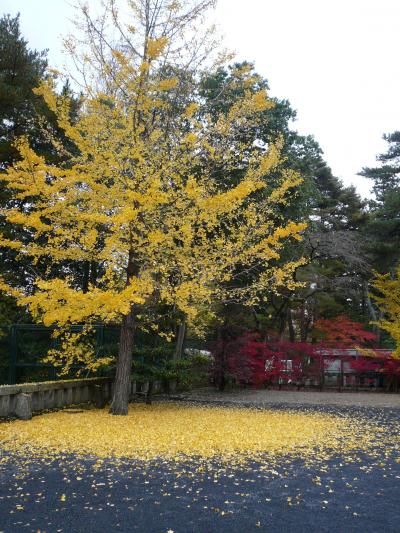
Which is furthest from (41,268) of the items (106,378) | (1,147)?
(106,378)

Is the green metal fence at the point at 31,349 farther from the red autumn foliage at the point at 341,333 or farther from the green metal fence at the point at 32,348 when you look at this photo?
the red autumn foliage at the point at 341,333

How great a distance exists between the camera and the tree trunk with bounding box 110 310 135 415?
933cm

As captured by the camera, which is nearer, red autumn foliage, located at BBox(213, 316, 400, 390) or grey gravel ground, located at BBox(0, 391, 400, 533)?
grey gravel ground, located at BBox(0, 391, 400, 533)

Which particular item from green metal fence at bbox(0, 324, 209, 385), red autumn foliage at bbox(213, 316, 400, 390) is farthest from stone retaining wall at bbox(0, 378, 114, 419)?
red autumn foliage at bbox(213, 316, 400, 390)

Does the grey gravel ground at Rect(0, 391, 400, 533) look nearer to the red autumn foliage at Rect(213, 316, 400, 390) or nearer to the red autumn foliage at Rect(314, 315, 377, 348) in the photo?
the red autumn foliage at Rect(213, 316, 400, 390)

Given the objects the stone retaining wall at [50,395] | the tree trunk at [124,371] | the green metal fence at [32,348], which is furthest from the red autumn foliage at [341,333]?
the tree trunk at [124,371]

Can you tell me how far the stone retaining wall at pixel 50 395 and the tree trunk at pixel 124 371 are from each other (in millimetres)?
1120

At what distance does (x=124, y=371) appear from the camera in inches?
370

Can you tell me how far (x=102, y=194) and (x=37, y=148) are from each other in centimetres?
900

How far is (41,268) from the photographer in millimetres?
16266

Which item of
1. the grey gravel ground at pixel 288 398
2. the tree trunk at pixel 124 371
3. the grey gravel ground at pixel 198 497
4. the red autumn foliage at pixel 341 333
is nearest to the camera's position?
the grey gravel ground at pixel 198 497

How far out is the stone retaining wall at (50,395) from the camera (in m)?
8.39

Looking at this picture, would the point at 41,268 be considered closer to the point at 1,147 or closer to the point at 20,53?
the point at 1,147

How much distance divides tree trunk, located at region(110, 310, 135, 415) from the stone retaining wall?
1.12 metres
